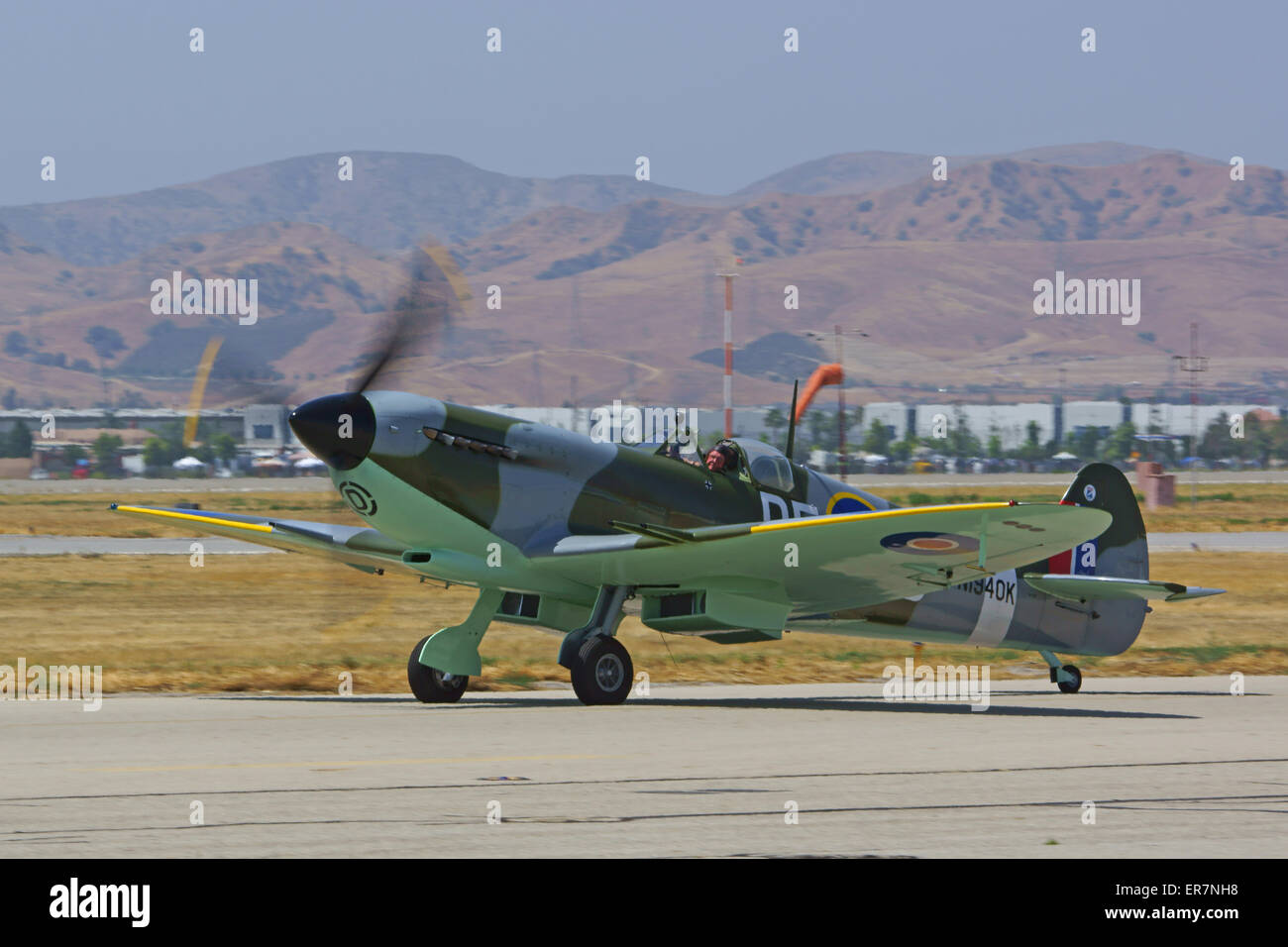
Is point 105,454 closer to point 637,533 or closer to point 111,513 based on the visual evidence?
point 111,513

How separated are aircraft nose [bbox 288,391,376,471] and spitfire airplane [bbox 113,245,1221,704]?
0.05 feet

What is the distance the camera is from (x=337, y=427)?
47.1 ft

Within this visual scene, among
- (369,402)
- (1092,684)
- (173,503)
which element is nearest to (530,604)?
(369,402)

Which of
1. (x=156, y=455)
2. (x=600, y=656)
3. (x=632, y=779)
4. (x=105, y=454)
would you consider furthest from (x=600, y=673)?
(x=105, y=454)

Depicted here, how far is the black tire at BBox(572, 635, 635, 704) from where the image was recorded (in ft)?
50.8

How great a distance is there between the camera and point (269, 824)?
848cm

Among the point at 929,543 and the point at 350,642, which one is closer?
the point at 929,543

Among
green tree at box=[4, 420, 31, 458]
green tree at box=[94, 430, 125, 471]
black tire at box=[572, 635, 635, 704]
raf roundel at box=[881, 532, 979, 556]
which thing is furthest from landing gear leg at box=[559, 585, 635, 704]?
green tree at box=[4, 420, 31, 458]

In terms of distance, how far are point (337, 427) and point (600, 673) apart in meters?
3.45

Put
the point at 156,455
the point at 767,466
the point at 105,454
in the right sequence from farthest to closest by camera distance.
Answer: the point at 156,455 < the point at 105,454 < the point at 767,466

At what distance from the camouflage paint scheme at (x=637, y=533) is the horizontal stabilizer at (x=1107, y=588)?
137 mm

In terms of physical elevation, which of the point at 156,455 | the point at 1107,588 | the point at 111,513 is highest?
the point at 156,455
